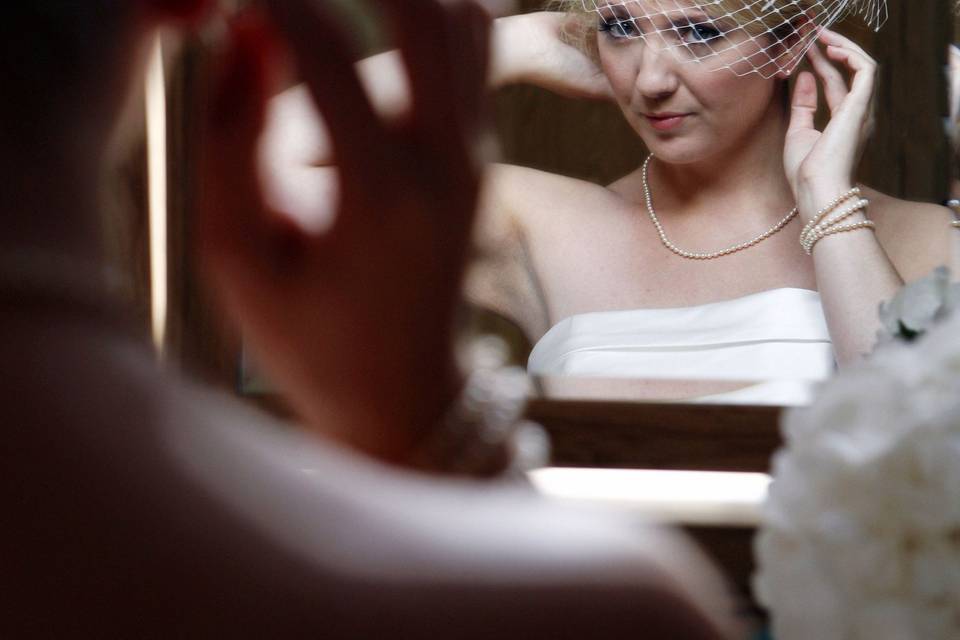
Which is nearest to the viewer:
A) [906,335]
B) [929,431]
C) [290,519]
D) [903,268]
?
[290,519]

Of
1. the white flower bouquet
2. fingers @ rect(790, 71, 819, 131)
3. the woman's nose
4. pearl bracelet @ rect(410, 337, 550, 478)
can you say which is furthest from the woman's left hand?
pearl bracelet @ rect(410, 337, 550, 478)

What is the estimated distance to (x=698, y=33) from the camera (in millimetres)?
857

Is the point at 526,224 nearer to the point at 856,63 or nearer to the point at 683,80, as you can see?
the point at 683,80

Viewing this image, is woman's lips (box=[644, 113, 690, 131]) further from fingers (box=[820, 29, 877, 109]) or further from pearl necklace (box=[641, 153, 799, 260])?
fingers (box=[820, 29, 877, 109])

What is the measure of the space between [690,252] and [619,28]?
0.19 metres

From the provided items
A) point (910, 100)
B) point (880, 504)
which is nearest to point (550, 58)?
point (910, 100)

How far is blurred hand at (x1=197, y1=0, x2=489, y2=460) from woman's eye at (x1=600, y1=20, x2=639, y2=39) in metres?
0.62

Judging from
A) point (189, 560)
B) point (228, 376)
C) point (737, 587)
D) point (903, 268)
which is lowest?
point (737, 587)

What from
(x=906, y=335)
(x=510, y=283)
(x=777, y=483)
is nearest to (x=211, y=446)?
(x=777, y=483)

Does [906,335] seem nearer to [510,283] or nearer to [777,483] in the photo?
[777,483]

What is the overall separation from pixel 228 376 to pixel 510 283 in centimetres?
26

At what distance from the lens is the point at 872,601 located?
43cm

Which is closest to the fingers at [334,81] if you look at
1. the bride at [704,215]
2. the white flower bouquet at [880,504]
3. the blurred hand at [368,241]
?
the blurred hand at [368,241]

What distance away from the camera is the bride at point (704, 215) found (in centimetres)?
85
